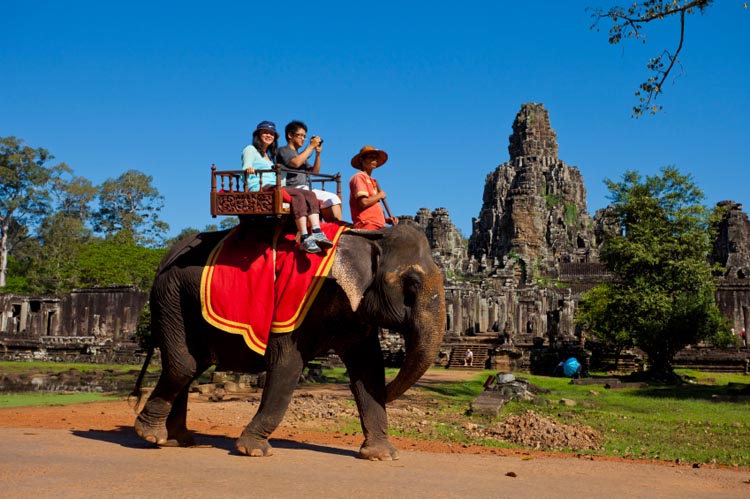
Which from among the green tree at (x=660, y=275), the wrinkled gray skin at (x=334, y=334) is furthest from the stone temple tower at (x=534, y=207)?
the wrinkled gray skin at (x=334, y=334)

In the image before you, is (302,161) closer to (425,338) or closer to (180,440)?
(425,338)

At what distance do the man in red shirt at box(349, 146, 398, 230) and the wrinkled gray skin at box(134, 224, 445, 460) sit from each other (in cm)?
41

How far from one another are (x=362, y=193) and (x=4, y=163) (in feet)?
207

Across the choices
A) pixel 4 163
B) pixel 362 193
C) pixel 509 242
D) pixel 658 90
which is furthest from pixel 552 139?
pixel 362 193

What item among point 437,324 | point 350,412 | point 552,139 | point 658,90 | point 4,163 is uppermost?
point 552,139

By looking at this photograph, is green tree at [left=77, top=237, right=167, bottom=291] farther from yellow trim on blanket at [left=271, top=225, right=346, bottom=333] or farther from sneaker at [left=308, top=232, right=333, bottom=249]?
sneaker at [left=308, top=232, right=333, bottom=249]

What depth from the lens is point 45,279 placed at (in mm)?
57094

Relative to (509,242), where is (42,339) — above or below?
below

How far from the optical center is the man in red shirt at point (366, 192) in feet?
25.7

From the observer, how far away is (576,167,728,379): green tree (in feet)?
88.0

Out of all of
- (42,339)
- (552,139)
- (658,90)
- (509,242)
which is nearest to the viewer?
(658,90)

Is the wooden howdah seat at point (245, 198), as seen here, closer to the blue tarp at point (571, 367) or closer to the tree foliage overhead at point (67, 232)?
the blue tarp at point (571, 367)

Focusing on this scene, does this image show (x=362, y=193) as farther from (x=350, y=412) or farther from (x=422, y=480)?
(x=350, y=412)

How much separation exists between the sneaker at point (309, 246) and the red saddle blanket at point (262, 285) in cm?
19
